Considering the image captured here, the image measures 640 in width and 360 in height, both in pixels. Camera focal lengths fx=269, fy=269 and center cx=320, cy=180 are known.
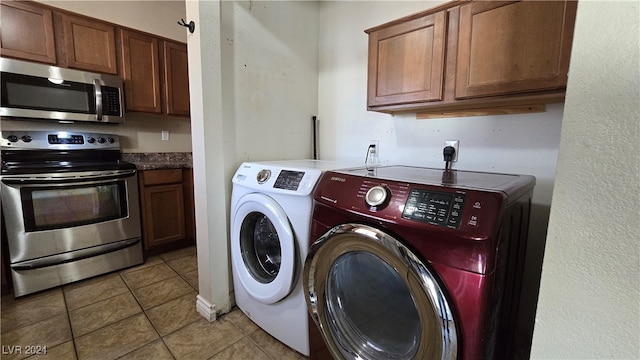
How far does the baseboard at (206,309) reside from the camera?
5.35ft

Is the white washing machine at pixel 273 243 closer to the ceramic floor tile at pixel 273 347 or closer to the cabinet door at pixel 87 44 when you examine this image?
the ceramic floor tile at pixel 273 347

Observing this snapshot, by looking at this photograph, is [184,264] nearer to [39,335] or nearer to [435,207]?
[39,335]

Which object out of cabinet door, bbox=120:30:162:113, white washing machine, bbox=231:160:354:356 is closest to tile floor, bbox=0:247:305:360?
white washing machine, bbox=231:160:354:356

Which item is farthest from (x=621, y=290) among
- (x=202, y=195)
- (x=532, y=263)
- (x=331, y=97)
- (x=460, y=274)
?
(x=331, y=97)

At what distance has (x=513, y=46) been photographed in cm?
109

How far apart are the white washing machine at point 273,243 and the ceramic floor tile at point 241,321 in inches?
2.1

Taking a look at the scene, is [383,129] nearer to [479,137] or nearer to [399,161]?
[399,161]

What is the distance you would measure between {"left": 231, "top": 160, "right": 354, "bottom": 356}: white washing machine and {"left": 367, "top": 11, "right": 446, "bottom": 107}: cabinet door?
1.68ft

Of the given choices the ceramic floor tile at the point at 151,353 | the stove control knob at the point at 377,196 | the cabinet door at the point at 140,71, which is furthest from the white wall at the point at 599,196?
the cabinet door at the point at 140,71

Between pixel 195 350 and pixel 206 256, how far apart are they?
0.49 meters

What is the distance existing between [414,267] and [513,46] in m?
0.99

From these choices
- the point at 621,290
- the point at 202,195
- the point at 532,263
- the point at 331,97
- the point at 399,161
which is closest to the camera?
the point at 621,290

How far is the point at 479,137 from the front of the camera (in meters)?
1.46

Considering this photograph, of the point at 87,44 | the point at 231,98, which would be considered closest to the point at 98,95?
the point at 87,44
